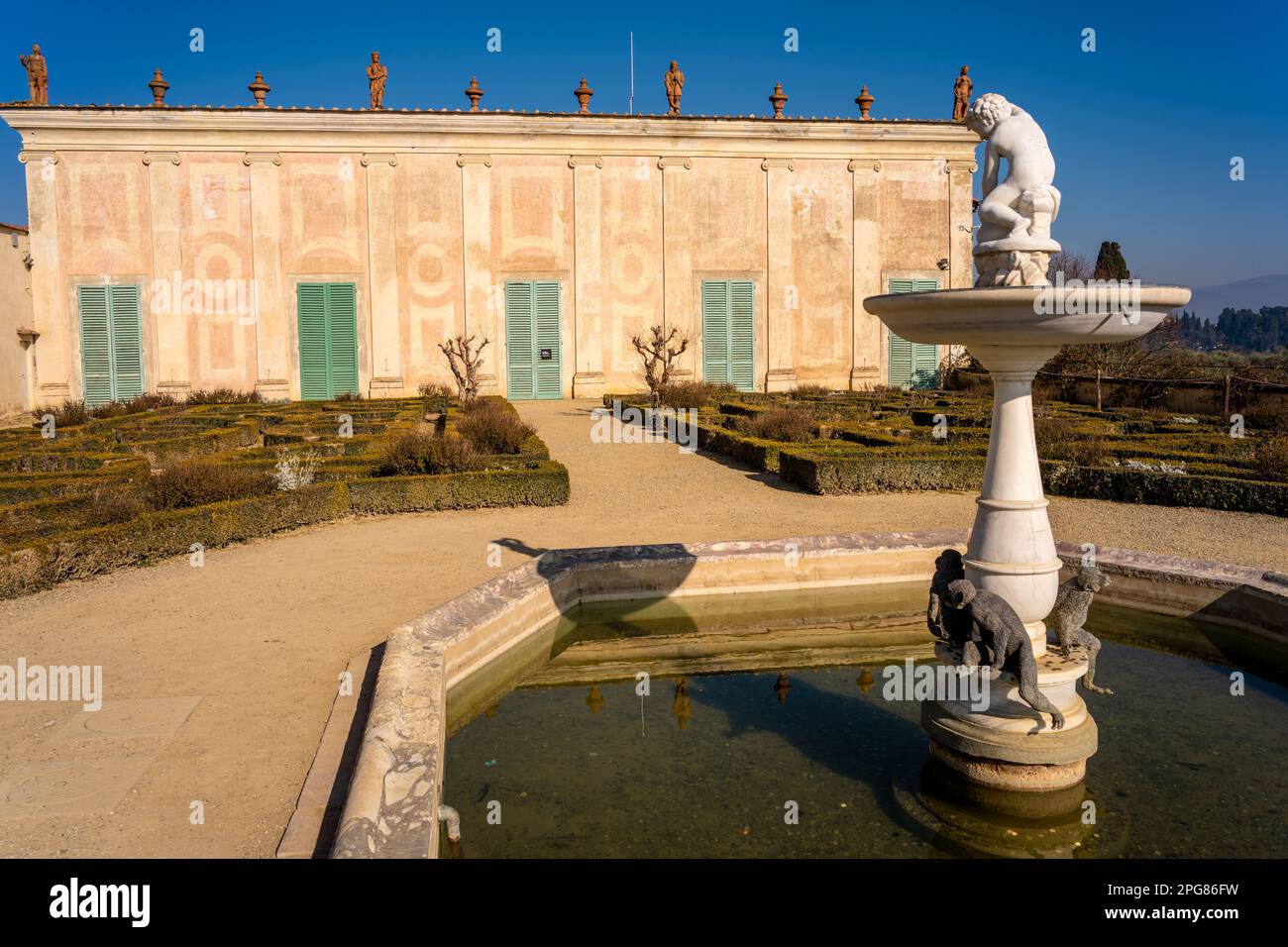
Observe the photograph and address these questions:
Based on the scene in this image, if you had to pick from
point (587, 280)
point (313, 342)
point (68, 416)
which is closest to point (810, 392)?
point (587, 280)

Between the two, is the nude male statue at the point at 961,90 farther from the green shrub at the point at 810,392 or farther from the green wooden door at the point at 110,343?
the green wooden door at the point at 110,343

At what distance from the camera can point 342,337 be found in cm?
2338

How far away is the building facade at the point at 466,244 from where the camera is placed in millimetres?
22406

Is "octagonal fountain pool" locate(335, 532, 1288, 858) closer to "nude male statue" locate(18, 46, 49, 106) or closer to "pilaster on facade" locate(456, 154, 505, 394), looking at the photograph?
"pilaster on facade" locate(456, 154, 505, 394)

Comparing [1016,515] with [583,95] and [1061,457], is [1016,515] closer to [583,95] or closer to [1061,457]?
[1061,457]

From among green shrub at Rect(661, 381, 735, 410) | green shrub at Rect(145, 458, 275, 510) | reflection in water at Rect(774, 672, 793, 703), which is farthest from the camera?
green shrub at Rect(661, 381, 735, 410)

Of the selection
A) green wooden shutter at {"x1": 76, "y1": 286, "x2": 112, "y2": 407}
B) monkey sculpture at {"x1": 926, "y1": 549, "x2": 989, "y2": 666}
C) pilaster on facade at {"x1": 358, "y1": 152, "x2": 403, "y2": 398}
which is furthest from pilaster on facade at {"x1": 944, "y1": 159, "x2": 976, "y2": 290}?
monkey sculpture at {"x1": 926, "y1": 549, "x2": 989, "y2": 666}

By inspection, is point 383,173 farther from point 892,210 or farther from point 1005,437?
point 1005,437

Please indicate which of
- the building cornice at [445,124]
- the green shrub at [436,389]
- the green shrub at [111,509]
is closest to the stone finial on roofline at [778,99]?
the building cornice at [445,124]

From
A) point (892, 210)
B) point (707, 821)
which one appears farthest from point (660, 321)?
point (707, 821)

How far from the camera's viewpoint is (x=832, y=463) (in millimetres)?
10953

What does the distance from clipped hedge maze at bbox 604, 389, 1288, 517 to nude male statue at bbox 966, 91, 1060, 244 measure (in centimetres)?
635

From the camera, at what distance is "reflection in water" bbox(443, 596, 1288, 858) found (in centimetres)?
407
